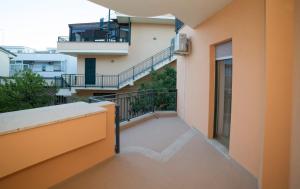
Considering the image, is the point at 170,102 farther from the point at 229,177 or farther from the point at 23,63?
the point at 23,63

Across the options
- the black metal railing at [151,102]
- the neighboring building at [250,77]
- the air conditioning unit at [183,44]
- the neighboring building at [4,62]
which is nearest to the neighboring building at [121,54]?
the neighboring building at [4,62]

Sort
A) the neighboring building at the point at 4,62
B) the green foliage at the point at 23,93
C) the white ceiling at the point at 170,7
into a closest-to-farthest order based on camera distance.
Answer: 1. the white ceiling at the point at 170,7
2. the green foliage at the point at 23,93
3. the neighboring building at the point at 4,62

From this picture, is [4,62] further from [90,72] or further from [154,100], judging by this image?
[154,100]

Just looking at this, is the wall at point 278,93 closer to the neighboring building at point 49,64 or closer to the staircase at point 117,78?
the staircase at point 117,78

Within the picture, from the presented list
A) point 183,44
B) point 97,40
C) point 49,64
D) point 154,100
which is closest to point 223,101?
point 183,44

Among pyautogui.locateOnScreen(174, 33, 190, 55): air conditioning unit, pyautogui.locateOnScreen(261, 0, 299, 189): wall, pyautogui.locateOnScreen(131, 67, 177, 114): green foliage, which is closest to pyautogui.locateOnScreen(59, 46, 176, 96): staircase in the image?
pyautogui.locateOnScreen(131, 67, 177, 114): green foliage

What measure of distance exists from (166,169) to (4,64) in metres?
20.3

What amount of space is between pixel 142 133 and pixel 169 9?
3223mm

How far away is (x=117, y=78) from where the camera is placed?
15875 millimetres

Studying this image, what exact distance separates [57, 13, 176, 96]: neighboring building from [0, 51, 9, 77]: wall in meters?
6.41

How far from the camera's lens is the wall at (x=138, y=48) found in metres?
16.3

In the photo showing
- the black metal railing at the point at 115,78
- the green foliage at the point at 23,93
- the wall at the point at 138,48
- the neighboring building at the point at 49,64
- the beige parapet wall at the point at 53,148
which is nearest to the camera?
the beige parapet wall at the point at 53,148

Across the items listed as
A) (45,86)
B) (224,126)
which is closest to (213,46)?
(224,126)

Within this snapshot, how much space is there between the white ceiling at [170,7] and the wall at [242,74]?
9.5 inches
